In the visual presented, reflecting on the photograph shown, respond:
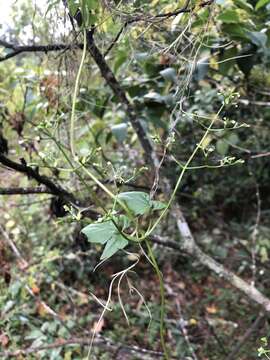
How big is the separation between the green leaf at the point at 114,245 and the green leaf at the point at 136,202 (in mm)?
38

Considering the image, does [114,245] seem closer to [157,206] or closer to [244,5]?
[157,206]

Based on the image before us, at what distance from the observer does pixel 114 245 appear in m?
0.54

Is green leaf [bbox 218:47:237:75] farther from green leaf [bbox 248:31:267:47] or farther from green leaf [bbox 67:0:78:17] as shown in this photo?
green leaf [bbox 67:0:78:17]

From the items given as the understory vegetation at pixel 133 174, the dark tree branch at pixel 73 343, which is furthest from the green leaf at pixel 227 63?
the dark tree branch at pixel 73 343

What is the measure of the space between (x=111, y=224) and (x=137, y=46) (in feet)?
2.28

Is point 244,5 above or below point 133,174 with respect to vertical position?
above

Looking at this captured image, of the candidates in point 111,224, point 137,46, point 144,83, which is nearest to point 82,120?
point 144,83

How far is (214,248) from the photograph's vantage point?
7.93ft

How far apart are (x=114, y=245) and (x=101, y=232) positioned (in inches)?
1.0

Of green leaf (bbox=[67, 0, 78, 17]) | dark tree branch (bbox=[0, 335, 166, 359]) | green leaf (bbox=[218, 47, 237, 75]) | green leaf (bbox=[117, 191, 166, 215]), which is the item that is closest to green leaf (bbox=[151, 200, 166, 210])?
green leaf (bbox=[117, 191, 166, 215])

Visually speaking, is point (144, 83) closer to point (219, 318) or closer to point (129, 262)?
point (219, 318)

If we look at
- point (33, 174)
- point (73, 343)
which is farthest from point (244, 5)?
point (73, 343)

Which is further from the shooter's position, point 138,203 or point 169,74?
point 169,74

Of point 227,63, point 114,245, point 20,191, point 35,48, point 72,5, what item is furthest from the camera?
point 227,63
